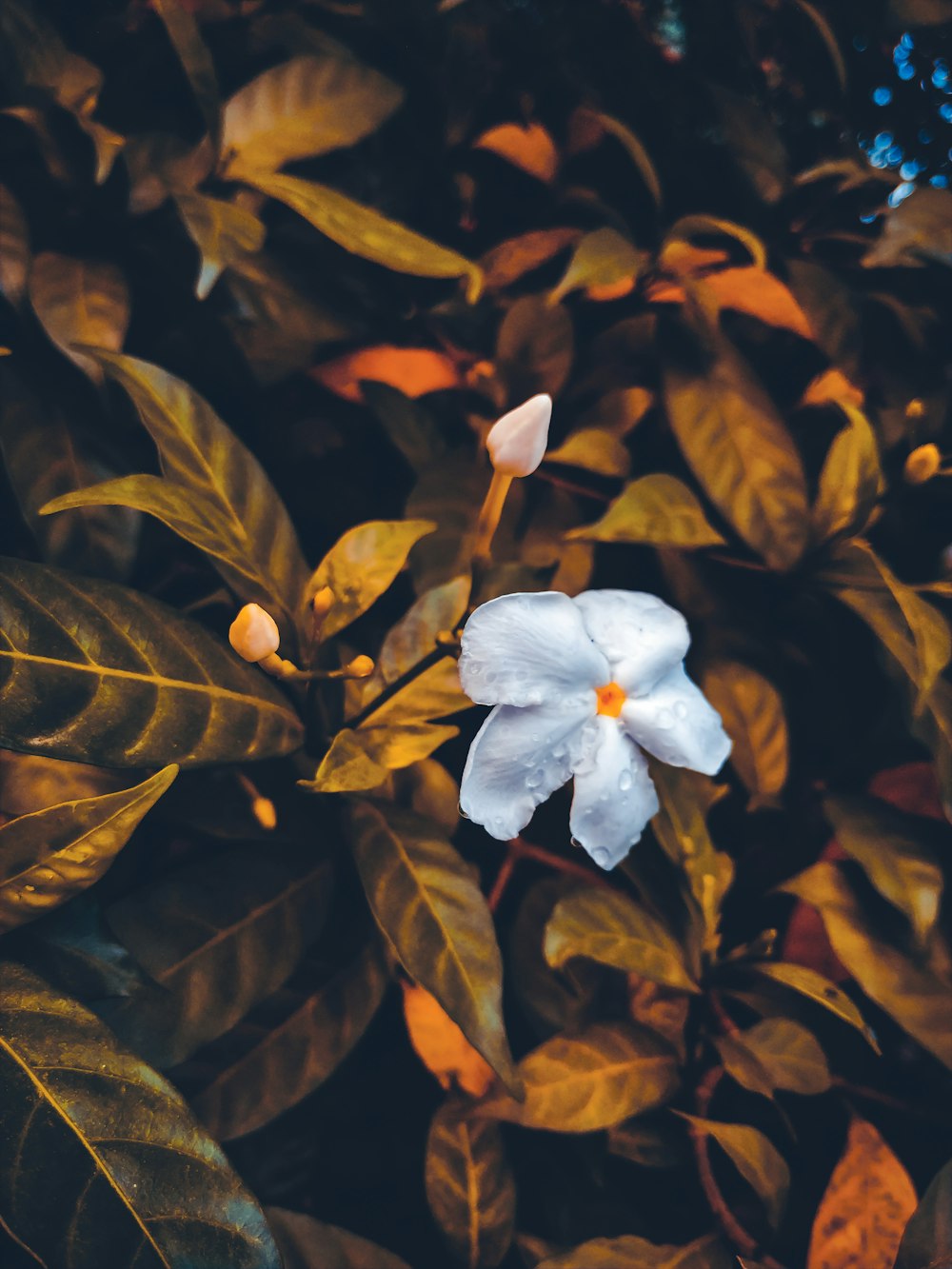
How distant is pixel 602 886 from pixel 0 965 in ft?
1.97

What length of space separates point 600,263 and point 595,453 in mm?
209

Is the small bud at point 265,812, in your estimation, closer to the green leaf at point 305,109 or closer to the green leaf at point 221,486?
the green leaf at point 221,486

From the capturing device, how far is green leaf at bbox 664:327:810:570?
965mm

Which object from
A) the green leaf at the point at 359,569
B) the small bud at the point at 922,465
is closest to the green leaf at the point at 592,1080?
the green leaf at the point at 359,569

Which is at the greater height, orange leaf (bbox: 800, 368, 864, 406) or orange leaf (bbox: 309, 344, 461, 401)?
orange leaf (bbox: 309, 344, 461, 401)

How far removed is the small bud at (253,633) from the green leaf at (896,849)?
661mm

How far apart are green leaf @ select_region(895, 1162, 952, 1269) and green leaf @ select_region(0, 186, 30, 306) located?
120cm


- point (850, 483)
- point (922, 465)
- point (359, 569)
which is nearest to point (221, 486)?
point (359, 569)

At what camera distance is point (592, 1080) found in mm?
794

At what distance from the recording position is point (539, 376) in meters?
1.01

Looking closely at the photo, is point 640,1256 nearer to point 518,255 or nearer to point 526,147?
point 518,255

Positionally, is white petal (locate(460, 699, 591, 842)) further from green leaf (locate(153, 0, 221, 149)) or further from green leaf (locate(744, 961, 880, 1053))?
green leaf (locate(153, 0, 221, 149))

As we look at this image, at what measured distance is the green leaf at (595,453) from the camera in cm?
95

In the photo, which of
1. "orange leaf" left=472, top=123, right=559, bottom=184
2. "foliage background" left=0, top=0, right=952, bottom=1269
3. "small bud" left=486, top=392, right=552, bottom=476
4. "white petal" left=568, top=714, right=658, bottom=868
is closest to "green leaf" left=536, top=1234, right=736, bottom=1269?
"foliage background" left=0, top=0, right=952, bottom=1269
